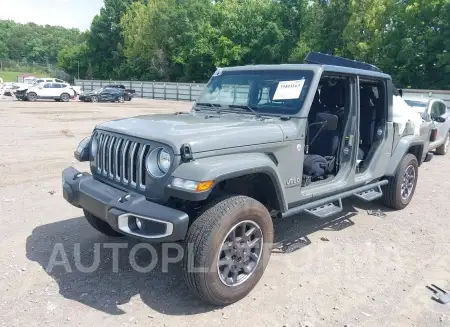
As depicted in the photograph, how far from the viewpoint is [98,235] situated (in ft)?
15.8

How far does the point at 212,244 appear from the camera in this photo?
317cm

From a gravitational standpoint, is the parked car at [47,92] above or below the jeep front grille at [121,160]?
below

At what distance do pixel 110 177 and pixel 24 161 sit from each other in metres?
6.16

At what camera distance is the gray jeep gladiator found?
3189mm

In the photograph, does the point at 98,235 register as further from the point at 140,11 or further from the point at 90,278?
the point at 140,11

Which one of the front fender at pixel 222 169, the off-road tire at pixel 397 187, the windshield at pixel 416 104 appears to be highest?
the windshield at pixel 416 104

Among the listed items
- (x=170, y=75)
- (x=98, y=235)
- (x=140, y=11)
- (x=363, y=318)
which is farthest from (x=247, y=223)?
(x=140, y=11)

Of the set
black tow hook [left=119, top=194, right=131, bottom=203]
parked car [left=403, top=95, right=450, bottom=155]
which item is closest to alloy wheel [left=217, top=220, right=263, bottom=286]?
black tow hook [left=119, top=194, right=131, bottom=203]

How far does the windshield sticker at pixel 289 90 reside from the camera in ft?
14.0

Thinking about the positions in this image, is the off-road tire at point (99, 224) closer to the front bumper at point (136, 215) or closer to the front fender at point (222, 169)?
the front bumper at point (136, 215)

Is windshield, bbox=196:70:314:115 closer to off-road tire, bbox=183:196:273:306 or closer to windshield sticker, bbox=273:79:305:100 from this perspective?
windshield sticker, bbox=273:79:305:100

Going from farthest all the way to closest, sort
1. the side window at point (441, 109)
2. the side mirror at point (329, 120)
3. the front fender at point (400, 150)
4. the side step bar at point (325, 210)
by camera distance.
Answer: the side window at point (441, 109) → the front fender at point (400, 150) → the side mirror at point (329, 120) → the side step bar at point (325, 210)

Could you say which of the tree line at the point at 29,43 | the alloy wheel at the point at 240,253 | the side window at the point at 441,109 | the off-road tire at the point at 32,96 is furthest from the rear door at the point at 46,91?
the tree line at the point at 29,43

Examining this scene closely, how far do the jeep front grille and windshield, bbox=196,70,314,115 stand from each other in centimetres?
141
